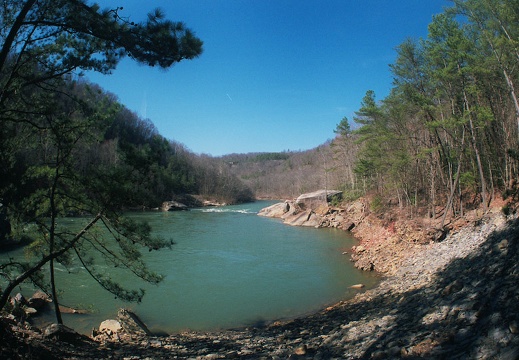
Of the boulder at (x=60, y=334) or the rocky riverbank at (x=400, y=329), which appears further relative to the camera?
the boulder at (x=60, y=334)

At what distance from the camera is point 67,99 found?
6262 mm

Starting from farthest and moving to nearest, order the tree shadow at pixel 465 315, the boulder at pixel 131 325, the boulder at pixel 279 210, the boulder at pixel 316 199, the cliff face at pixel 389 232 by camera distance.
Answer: the boulder at pixel 279 210
the boulder at pixel 316 199
the cliff face at pixel 389 232
the boulder at pixel 131 325
the tree shadow at pixel 465 315

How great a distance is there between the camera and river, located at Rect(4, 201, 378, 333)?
1056 centimetres

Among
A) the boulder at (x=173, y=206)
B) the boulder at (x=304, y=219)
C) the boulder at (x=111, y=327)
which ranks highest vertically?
the boulder at (x=173, y=206)

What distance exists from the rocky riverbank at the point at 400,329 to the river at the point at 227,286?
4.47 feet

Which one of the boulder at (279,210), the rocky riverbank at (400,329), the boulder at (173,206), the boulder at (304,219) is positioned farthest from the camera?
the boulder at (173,206)

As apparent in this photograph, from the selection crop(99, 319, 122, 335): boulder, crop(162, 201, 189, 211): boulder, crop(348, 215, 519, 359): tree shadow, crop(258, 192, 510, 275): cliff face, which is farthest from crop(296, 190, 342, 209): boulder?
crop(99, 319, 122, 335): boulder

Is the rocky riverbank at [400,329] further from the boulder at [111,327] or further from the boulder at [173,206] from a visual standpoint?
the boulder at [173,206]

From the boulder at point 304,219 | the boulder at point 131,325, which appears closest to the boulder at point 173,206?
the boulder at point 304,219

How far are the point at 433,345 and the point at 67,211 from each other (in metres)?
7.32

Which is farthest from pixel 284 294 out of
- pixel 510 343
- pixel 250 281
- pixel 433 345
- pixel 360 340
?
pixel 510 343

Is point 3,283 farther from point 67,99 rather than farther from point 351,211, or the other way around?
point 351,211

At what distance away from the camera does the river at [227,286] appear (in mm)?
10562

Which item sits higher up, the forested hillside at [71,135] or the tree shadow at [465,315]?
the forested hillside at [71,135]
